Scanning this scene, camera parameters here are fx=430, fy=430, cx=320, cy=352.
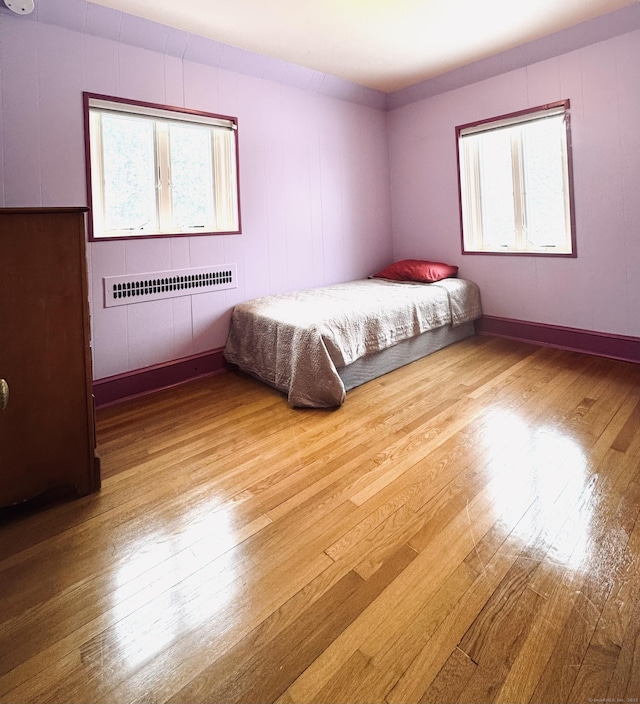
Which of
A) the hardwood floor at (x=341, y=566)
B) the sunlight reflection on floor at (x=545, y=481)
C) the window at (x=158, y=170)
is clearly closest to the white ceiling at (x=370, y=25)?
the window at (x=158, y=170)

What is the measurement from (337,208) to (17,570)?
3648mm

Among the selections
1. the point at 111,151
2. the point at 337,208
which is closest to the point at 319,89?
the point at 337,208

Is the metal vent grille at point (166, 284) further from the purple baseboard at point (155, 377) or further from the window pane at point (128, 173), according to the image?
the purple baseboard at point (155, 377)

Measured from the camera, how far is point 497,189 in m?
3.91

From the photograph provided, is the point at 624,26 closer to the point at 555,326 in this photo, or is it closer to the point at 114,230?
the point at 555,326

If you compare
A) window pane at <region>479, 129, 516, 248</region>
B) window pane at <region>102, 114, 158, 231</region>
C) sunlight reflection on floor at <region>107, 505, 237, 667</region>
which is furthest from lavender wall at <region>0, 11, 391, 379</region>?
sunlight reflection on floor at <region>107, 505, 237, 667</region>

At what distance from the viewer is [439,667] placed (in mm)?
1044

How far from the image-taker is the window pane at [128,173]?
283cm

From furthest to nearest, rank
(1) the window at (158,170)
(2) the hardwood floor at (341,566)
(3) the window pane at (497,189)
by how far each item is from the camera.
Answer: (3) the window pane at (497,189) → (1) the window at (158,170) → (2) the hardwood floor at (341,566)

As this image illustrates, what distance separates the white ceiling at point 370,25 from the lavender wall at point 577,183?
31cm

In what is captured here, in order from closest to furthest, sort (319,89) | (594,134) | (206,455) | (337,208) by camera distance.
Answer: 1. (206,455)
2. (594,134)
3. (319,89)
4. (337,208)

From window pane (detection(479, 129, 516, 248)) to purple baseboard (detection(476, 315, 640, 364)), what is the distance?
0.74 m

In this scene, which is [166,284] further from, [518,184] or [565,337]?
[565,337]

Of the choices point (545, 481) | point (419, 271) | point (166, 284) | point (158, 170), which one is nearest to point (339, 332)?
point (166, 284)
